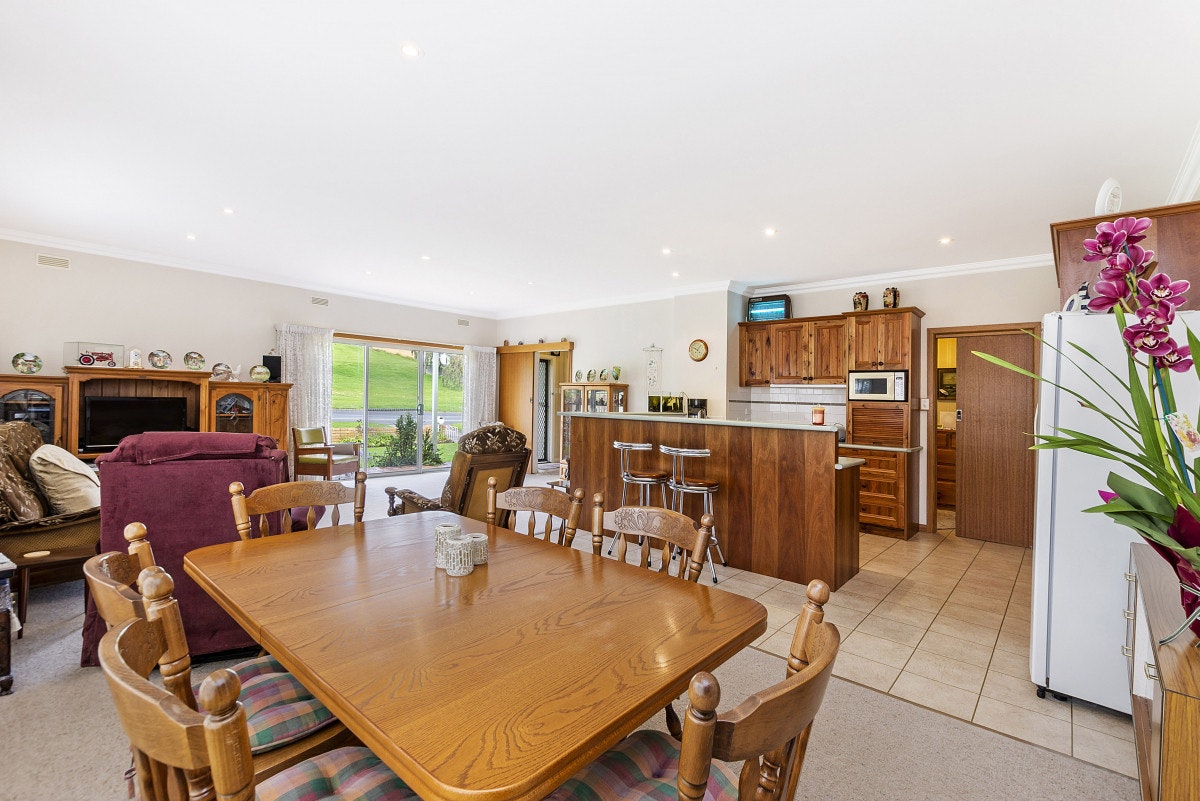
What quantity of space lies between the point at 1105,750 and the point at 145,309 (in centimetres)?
847

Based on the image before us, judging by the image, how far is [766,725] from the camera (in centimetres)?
74

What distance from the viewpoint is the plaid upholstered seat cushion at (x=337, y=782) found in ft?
3.42

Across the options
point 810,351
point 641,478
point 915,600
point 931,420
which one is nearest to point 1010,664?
point 915,600

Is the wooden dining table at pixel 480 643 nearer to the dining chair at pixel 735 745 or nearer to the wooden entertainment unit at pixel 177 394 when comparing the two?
the dining chair at pixel 735 745

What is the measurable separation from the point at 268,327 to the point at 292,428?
4.51 feet

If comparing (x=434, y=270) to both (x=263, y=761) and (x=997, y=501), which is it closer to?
(x=263, y=761)

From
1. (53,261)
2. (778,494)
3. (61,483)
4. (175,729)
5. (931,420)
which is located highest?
(53,261)

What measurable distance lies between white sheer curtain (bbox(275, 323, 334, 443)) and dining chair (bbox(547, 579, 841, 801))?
700cm

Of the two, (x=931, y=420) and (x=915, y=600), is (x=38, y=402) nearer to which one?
(x=915, y=600)

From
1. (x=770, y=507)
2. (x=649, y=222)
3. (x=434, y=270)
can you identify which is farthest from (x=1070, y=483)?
(x=434, y=270)

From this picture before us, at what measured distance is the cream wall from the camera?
17.7 feet

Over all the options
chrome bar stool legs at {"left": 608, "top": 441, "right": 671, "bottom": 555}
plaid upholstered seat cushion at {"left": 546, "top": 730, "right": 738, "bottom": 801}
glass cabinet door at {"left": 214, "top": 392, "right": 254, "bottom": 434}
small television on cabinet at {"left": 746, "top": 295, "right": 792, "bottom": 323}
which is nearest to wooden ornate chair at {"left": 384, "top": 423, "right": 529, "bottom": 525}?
chrome bar stool legs at {"left": 608, "top": 441, "right": 671, "bottom": 555}

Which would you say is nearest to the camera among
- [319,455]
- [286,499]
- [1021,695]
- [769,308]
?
[286,499]

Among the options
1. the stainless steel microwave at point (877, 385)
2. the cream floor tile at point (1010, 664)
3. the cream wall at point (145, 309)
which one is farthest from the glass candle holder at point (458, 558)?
the cream wall at point (145, 309)
